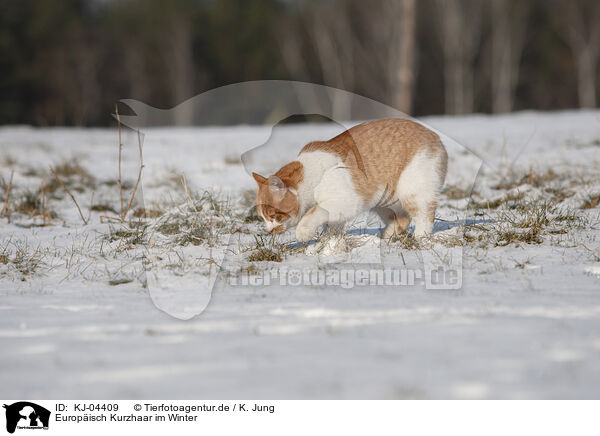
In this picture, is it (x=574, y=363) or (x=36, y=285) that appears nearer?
(x=574, y=363)

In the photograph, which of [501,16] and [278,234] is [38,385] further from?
[501,16]

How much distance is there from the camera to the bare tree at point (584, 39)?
20938 mm

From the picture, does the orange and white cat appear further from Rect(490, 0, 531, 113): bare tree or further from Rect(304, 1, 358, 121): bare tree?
Rect(490, 0, 531, 113): bare tree

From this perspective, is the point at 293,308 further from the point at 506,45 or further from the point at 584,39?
the point at 584,39

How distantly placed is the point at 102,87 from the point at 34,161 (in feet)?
57.5

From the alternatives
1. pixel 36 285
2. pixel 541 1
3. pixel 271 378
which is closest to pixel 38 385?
pixel 271 378

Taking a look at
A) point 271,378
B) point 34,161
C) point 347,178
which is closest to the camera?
point 271,378

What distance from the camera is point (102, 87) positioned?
23.0m

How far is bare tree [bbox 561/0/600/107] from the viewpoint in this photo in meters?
20.9
